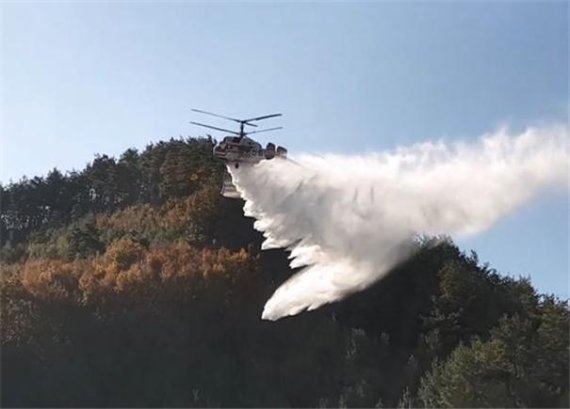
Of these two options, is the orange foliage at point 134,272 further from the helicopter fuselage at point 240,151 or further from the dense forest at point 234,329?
the helicopter fuselage at point 240,151

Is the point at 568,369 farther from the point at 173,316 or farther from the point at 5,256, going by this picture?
the point at 5,256

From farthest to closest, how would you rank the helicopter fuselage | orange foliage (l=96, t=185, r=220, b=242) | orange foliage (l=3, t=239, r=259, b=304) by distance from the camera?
orange foliage (l=96, t=185, r=220, b=242) < orange foliage (l=3, t=239, r=259, b=304) < the helicopter fuselage

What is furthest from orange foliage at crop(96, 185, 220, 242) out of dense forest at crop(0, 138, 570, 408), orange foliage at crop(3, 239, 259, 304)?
orange foliage at crop(3, 239, 259, 304)

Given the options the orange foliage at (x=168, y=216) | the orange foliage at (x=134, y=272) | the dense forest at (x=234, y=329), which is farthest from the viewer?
the orange foliage at (x=168, y=216)

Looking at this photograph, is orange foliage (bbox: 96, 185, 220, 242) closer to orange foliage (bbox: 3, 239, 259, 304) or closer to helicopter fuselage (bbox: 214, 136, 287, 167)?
orange foliage (bbox: 3, 239, 259, 304)

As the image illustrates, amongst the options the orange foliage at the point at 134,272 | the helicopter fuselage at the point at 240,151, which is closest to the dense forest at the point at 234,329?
the orange foliage at the point at 134,272

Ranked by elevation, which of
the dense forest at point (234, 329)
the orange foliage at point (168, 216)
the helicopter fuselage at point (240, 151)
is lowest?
the dense forest at point (234, 329)

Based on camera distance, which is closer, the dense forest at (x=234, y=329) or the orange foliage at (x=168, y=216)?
the dense forest at (x=234, y=329)

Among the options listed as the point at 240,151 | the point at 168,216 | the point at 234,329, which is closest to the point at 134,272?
the point at 234,329

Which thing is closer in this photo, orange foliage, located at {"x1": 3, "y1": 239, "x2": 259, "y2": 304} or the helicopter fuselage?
the helicopter fuselage

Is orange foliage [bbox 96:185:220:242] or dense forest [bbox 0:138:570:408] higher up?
orange foliage [bbox 96:185:220:242]
